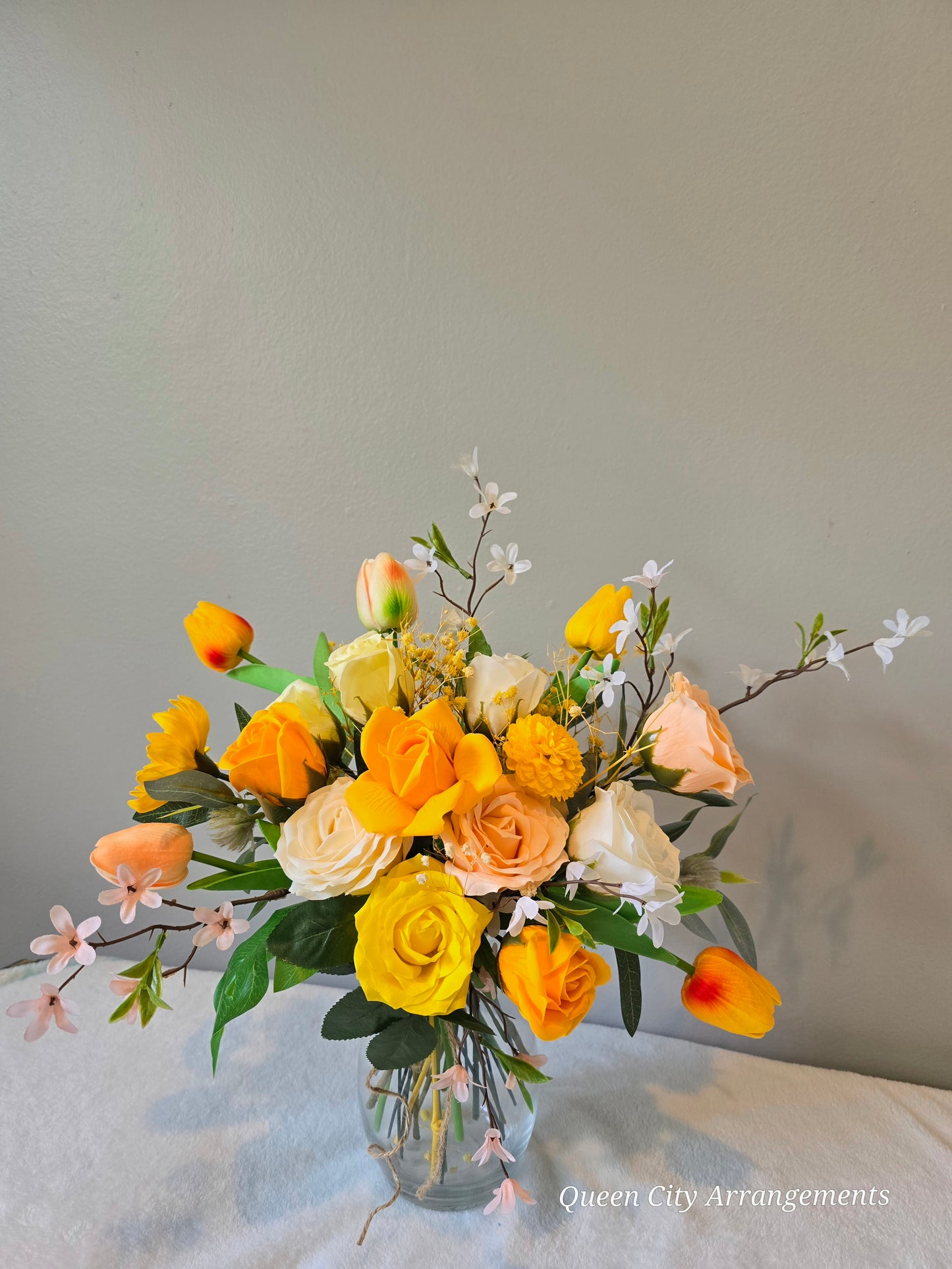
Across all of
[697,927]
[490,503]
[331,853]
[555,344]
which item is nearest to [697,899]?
[697,927]

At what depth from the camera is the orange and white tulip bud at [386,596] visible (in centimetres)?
67

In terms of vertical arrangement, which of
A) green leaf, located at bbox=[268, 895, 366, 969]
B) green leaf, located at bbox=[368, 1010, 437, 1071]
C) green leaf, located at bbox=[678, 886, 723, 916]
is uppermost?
green leaf, located at bbox=[678, 886, 723, 916]

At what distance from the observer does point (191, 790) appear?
2.02 feet

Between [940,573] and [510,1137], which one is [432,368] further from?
[510,1137]

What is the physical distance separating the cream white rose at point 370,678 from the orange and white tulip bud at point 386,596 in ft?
0.18

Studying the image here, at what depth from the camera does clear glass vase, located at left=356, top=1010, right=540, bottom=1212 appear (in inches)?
27.0

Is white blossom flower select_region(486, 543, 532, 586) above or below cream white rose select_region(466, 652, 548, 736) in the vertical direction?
above

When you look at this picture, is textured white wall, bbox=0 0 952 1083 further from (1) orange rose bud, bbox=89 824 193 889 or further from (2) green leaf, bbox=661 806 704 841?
(1) orange rose bud, bbox=89 824 193 889

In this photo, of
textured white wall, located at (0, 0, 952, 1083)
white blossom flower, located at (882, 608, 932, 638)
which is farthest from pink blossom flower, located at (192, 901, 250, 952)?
white blossom flower, located at (882, 608, 932, 638)

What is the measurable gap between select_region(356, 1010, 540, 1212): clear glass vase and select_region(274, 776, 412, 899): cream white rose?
0.75 ft

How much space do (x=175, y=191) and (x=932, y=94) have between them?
A: 0.79 m

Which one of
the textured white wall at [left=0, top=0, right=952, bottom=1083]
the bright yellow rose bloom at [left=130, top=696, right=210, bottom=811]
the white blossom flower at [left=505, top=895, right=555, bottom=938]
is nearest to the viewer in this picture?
the white blossom flower at [left=505, top=895, right=555, bottom=938]

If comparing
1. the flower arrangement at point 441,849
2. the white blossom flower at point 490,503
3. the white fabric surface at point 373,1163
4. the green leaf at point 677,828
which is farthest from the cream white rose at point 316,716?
the white fabric surface at point 373,1163

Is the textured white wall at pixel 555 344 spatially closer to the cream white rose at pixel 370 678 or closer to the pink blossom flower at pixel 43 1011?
the cream white rose at pixel 370 678
